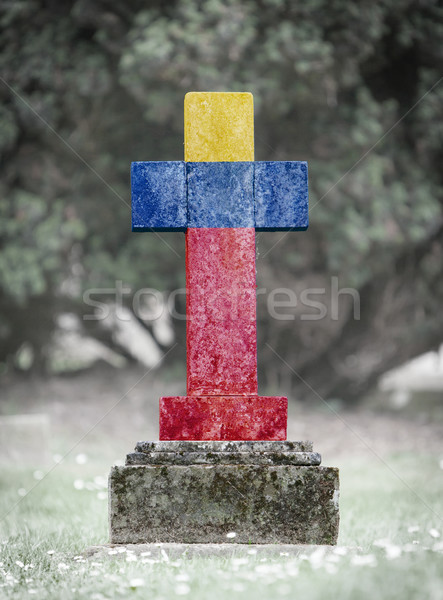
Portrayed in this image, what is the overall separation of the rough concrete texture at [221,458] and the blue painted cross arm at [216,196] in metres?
1.21

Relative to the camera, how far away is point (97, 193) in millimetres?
9055

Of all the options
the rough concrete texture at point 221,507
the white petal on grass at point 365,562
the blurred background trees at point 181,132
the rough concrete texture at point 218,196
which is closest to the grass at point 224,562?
the white petal on grass at point 365,562

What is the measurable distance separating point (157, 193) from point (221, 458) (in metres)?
1.46

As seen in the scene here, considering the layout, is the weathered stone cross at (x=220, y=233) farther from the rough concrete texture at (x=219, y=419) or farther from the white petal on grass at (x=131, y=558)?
the white petal on grass at (x=131, y=558)

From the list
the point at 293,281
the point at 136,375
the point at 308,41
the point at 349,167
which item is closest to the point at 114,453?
the point at 136,375

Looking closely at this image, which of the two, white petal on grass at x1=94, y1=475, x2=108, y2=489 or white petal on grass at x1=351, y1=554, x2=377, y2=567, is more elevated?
white petal on grass at x1=94, y1=475, x2=108, y2=489

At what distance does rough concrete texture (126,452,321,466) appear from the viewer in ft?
10.9

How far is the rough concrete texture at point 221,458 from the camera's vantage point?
3.34m

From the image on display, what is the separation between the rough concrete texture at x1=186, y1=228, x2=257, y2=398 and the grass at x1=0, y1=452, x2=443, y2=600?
91 centimetres

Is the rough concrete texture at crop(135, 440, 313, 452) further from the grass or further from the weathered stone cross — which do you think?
the grass

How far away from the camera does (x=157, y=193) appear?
3707 millimetres

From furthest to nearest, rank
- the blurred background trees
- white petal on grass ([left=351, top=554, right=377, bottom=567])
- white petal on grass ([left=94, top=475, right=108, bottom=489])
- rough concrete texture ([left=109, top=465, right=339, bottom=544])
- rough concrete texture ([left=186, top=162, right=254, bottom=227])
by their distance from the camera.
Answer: the blurred background trees, white petal on grass ([left=94, top=475, right=108, bottom=489]), rough concrete texture ([left=186, top=162, right=254, bottom=227]), rough concrete texture ([left=109, top=465, right=339, bottom=544]), white petal on grass ([left=351, top=554, right=377, bottom=567])

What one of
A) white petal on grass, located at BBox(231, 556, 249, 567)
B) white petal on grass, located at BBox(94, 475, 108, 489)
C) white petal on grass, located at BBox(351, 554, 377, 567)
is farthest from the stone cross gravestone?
white petal on grass, located at BBox(94, 475, 108, 489)

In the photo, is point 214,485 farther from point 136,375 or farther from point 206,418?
point 136,375
